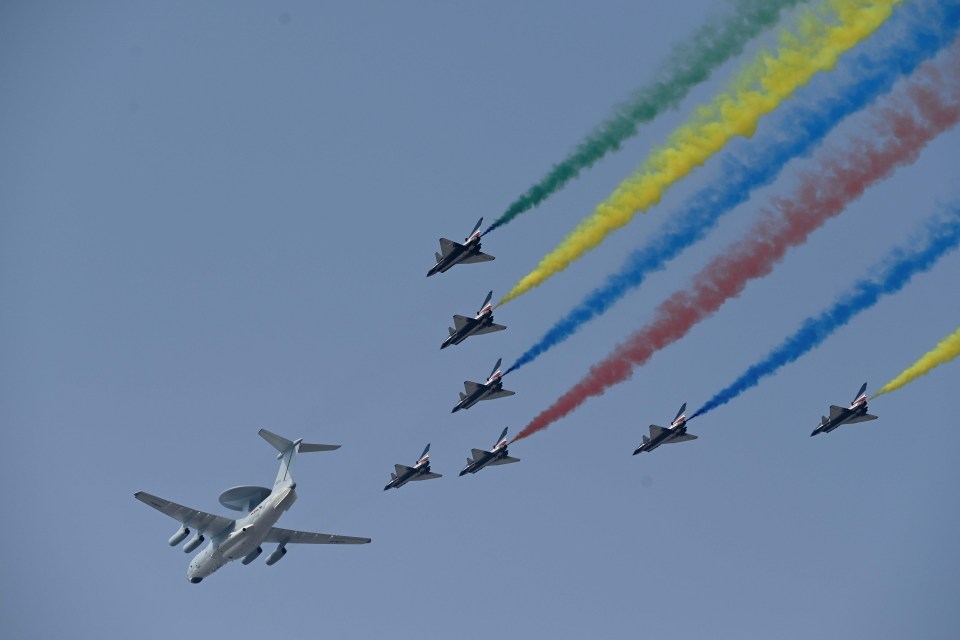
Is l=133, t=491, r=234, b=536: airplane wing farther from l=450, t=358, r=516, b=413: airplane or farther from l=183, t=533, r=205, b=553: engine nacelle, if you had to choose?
l=450, t=358, r=516, b=413: airplane

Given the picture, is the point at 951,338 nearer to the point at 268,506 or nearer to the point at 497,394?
the point at 497,394

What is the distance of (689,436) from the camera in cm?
4900

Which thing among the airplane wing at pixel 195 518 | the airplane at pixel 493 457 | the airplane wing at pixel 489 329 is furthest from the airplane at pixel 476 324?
the airplane wing at pixel 195 518

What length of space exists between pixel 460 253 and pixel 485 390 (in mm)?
5467

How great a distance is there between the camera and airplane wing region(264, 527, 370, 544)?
51469mm

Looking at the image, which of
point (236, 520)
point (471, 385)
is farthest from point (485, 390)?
point (236, 520)

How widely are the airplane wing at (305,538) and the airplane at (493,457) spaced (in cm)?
682

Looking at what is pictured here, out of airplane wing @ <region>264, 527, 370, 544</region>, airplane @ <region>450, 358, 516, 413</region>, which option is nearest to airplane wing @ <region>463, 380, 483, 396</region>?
airplane @ <region>450, 358, 516, 413</region>

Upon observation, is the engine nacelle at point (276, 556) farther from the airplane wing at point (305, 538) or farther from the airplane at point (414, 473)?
→ the airplane at point (414, 473)

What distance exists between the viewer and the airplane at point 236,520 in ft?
152

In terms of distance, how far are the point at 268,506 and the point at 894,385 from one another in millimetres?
20884

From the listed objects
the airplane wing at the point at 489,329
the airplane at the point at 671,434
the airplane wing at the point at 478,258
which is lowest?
the airplane at the point at 671,434

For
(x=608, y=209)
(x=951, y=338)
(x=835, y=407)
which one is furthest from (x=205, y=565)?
(x=951, y=338)

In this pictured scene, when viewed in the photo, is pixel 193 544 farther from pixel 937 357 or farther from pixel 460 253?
pixel 937 357
